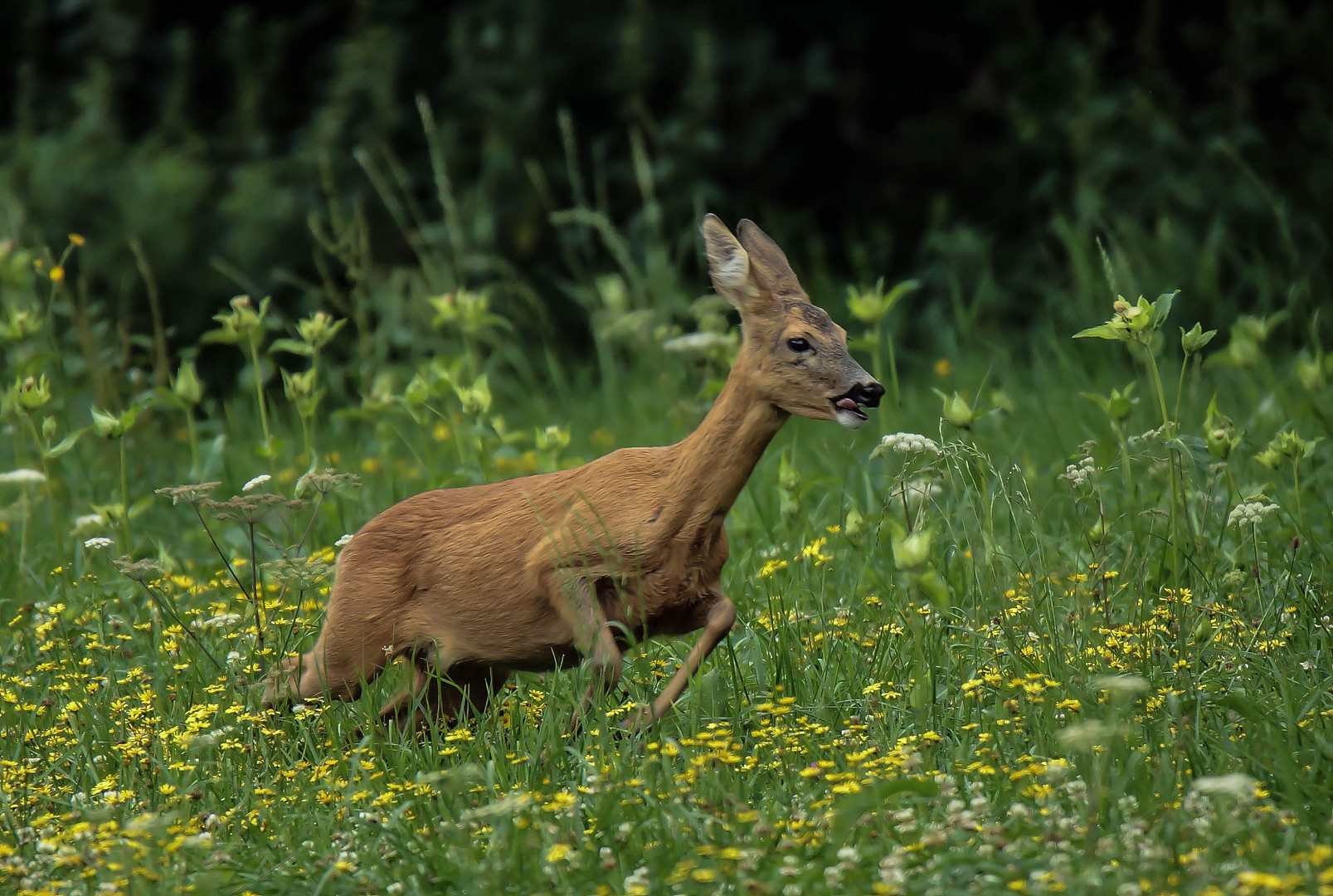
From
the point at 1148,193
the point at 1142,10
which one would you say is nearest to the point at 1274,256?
the point at 1148,193

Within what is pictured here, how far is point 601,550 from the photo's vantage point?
329 centimetres

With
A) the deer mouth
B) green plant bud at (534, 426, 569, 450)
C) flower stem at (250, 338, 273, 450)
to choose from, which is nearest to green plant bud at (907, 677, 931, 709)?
the deer mouth

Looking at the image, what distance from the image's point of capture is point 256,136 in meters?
10.0

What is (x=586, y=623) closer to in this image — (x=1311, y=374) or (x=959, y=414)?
(x=959, y=414)

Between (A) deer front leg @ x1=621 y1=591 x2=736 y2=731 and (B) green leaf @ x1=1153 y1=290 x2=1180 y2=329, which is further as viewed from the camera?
(B) green leaf @ x1=1153 y1=290 x2=1180 y2=329

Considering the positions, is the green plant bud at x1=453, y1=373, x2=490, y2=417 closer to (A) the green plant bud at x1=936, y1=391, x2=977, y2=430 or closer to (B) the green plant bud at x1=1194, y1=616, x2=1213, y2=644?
(A) the green plant bud at x1=936, y1=391, x2=977, y2=430

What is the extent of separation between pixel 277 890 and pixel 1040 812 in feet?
4.71

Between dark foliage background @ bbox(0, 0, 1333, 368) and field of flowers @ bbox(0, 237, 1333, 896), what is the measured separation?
355 centimetres

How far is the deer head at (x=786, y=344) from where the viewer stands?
3225 mm

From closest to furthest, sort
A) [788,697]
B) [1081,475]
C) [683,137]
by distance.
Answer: [788,697], [1081,475], [683,137]

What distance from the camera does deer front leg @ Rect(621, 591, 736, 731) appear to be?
10.5 ft

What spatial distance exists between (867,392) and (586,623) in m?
0.76

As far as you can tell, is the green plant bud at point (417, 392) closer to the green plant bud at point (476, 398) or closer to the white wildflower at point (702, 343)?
the green plant bud at point (476, 398)

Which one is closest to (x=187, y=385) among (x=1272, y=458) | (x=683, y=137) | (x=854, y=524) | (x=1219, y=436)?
(x=854, y=524)
